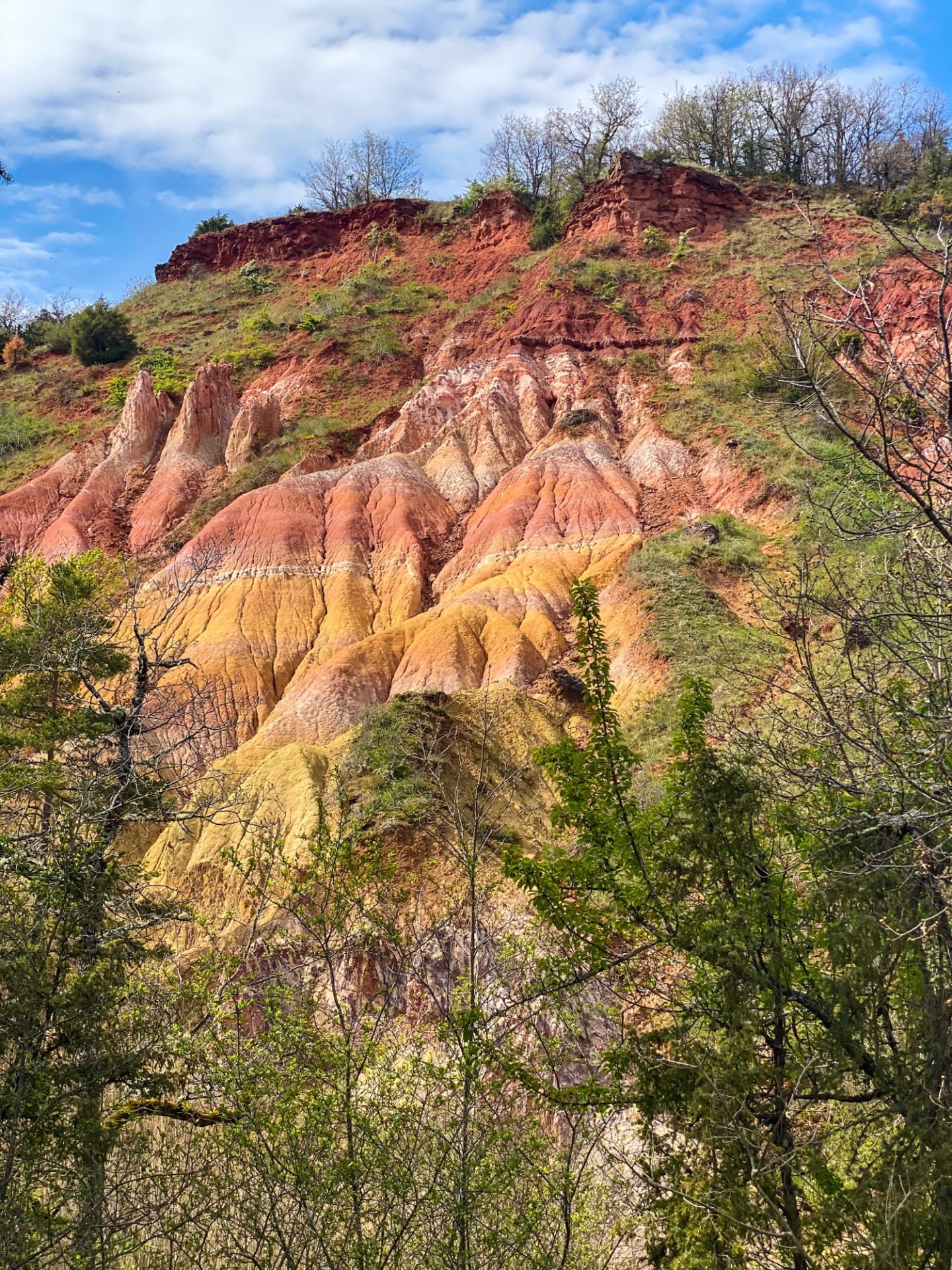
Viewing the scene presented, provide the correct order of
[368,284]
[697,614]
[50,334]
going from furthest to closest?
[50,334] < [368,284] < [697,614]

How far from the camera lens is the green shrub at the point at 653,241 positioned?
1909 inches

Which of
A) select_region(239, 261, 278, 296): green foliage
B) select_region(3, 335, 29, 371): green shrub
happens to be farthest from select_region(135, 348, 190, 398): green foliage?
select_region(3, 335, 29, 371): green shrub

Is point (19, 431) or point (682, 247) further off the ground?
point (682, 247)

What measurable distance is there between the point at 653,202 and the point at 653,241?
11.8 ft

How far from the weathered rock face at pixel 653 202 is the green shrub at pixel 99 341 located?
2805cm

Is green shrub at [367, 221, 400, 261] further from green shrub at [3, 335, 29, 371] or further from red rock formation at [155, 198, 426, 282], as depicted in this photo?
green shrub at [3, 335, 29, 371]

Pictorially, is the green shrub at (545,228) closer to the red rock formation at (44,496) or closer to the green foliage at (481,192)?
the green foliage at (481,192)

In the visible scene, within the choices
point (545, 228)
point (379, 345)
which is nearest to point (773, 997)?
point (379, 345)

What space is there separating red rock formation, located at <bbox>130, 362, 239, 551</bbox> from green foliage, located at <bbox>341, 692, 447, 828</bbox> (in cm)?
2214

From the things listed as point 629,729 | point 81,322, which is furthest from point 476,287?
point 629,729

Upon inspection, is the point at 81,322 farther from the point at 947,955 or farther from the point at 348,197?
the point at 947,955

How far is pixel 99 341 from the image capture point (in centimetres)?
5559

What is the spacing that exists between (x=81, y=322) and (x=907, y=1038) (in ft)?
201

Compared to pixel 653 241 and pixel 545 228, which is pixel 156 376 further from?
pixel 653 241
